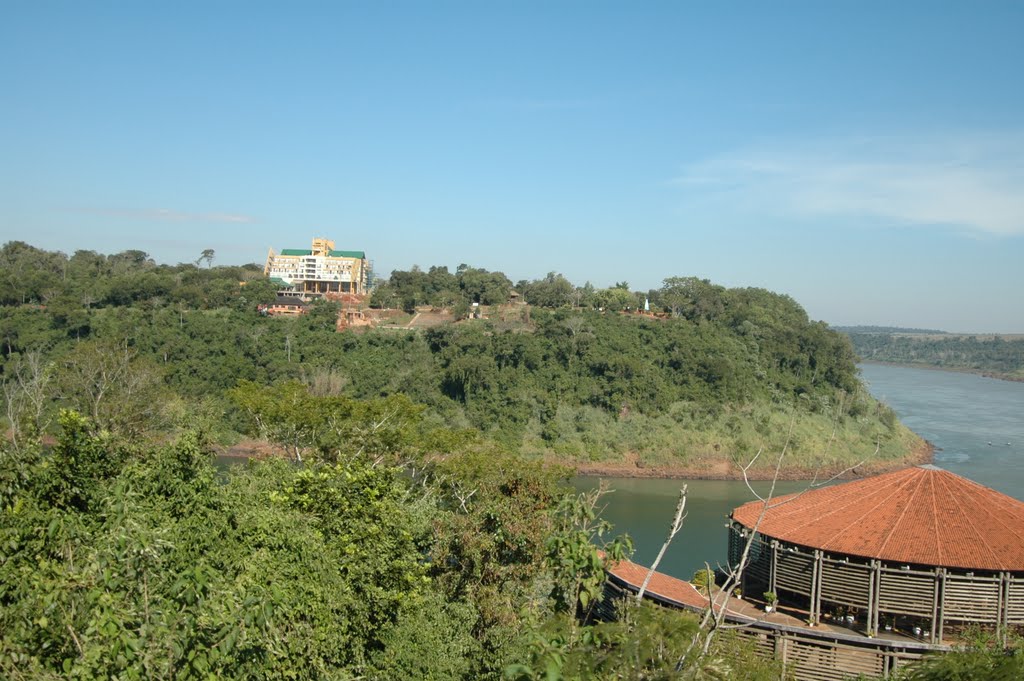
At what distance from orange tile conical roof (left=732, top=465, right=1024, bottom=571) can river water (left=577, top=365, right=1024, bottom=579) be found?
250 centimetres

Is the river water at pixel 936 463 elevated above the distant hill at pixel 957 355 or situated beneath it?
situated beneath

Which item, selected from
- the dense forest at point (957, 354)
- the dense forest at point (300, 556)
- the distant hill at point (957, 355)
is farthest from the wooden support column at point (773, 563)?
the dense forest at point (957, 354)

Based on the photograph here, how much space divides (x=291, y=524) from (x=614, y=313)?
32.2 metres

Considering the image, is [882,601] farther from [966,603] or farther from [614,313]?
[614,313]

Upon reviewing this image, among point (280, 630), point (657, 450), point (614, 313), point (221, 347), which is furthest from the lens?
point (614, 313)

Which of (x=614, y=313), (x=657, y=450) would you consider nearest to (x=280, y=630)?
(x=657, y=450)

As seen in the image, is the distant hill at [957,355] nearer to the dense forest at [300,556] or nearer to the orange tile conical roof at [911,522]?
the dense forest at [300,556]

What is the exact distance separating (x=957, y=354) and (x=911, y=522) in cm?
10462

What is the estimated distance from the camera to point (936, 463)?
105 ft

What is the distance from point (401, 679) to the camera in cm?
673

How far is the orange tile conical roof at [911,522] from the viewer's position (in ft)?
29.8

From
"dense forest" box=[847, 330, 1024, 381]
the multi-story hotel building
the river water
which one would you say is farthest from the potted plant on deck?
"dense forest" box=[847, 330, 1024, 381]

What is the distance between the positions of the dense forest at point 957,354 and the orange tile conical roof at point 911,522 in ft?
277

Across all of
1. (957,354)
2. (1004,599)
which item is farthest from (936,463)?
(957,354)
